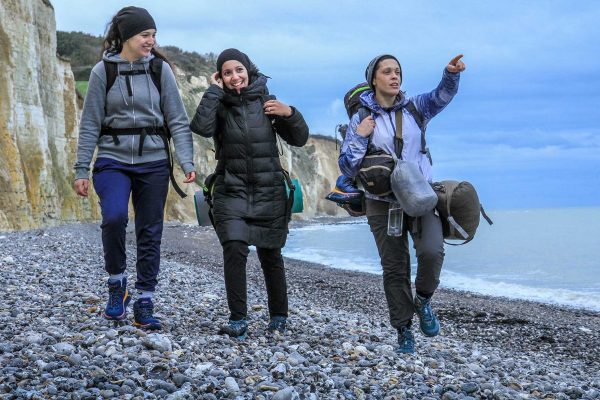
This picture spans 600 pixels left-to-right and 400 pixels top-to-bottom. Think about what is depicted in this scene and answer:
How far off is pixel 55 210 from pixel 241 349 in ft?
83.2

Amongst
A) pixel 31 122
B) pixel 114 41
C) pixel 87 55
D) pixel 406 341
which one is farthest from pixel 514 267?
pixel 87 55

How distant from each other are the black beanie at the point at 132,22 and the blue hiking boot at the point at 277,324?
2589 millimetres

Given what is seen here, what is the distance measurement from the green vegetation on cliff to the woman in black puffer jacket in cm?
4727

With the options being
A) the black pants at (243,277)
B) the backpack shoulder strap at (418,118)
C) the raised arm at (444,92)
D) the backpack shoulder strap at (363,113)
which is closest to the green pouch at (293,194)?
the black pants at (243,277)

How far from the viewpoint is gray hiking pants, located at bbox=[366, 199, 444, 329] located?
5074mm

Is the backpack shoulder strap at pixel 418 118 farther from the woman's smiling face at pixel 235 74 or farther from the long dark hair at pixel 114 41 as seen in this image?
the long dark hair at pixel 114 41

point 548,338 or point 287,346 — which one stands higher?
point 287,346

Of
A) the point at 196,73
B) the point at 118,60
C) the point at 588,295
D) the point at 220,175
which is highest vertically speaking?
the point at 196,73

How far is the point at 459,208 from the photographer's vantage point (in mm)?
5090

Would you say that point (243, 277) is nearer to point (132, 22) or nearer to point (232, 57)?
point (232, 57)

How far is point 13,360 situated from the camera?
3.97m

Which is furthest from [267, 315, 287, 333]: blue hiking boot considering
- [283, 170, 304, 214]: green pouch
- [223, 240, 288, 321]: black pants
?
[283, 170, 304, 214]: green pouch

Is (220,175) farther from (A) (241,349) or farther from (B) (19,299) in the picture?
(B) (19,299)

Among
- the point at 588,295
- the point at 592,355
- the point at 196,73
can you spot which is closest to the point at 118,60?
the point at 592,355
